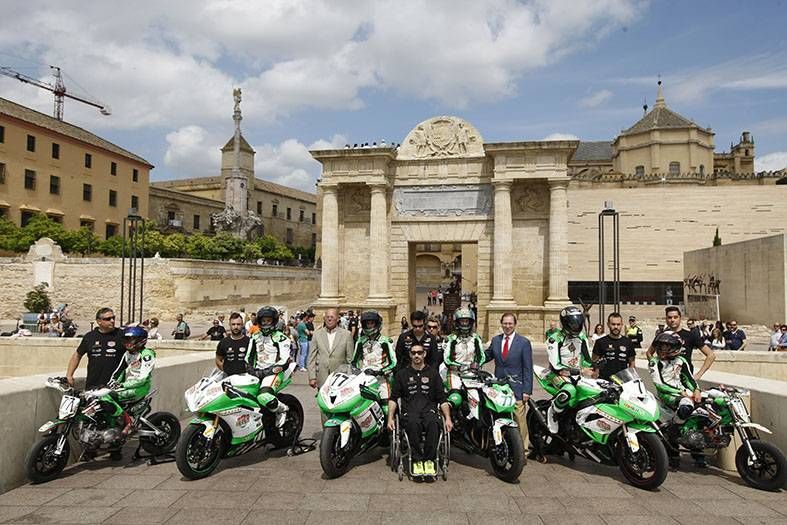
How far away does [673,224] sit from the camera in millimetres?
46625

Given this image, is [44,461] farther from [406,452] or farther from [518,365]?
[518,365]

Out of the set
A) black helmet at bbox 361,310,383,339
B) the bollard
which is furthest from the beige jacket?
the bollard

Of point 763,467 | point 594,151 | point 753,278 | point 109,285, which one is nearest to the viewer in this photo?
point 763,467

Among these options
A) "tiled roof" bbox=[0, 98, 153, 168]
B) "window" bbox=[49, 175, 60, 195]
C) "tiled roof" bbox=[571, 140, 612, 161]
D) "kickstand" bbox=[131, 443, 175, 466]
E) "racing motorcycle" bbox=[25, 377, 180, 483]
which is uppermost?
"tiled roof" bbox=[571, 140, 612, 161]

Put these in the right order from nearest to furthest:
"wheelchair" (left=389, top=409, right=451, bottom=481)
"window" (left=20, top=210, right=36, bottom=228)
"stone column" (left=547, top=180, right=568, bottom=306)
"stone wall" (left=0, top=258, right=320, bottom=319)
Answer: "wheelchair" (left=389, top=409, right=451, bottom=481) → "stone column" (left=547, top=180, right=568, bottom=306) → "stone wall" (left=0, top=258, right=320, bottom=319) → "window" (left=20, top=210, right=36, bottom=228)

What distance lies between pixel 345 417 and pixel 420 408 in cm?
76

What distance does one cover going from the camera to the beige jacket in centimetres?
705

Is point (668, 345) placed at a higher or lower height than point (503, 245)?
lower

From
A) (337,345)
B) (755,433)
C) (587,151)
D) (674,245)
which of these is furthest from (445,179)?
(587,151)

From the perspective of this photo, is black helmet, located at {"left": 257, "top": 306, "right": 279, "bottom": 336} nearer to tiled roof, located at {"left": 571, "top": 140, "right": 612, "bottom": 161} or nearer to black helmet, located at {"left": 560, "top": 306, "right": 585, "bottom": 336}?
black helmet, located at {"left": 560, "top": 306, "right": 585, "bottom": 336}

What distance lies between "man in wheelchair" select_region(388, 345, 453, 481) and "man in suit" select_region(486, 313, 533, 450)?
110 centimetres

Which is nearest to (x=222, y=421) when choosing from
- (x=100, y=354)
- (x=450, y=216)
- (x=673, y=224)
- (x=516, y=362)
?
(x=100, y=354)

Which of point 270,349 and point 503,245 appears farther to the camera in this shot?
point 503,245

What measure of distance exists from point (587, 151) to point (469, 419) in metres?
71.5
